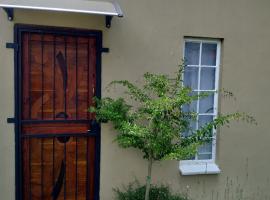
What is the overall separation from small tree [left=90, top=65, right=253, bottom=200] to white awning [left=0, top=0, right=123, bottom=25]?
91cm

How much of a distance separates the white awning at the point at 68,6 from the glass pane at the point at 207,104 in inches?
77.4

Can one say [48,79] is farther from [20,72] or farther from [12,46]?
[12,46]

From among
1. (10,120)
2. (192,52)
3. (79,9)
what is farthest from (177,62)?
(10,120)

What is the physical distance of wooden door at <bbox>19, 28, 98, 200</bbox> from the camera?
4.73 m

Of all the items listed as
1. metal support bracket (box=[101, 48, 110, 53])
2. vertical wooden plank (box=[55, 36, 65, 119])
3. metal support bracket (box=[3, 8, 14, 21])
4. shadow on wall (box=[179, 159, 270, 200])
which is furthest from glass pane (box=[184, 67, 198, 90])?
metal support bracket (box=[3, 8, 14, 21])

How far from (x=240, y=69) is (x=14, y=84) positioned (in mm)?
3227

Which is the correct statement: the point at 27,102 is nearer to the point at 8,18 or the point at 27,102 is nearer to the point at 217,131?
the point at 8,18

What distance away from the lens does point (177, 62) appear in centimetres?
524

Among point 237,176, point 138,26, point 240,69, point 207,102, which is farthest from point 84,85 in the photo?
point 237,176

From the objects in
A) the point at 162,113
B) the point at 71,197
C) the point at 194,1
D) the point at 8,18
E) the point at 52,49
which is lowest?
the point at 71,197

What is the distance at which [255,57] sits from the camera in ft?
18.4

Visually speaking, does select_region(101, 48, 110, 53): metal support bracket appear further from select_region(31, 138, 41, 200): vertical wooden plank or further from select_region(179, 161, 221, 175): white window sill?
select_region(179, 161, 221, 175): white window sill

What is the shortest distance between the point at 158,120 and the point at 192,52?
159cm

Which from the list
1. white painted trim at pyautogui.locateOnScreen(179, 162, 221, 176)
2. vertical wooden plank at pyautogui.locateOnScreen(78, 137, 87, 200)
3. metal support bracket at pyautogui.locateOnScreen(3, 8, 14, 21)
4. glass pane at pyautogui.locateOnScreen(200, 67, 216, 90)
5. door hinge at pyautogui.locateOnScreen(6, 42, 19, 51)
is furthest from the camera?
glass pane at pyautogui.locateOnScreen(200, 67, 216, 90)
